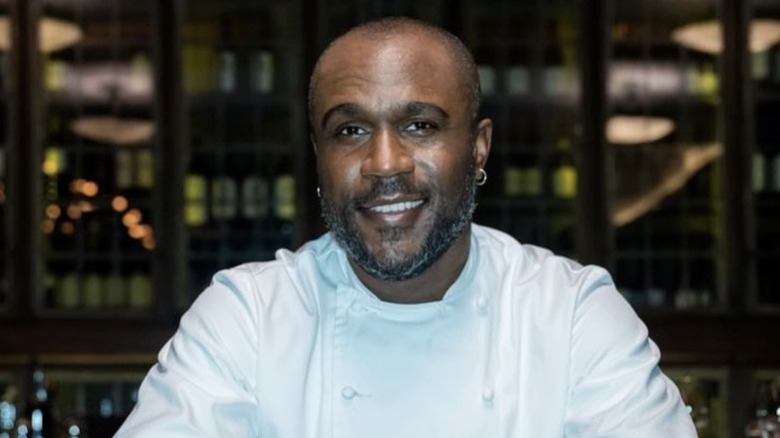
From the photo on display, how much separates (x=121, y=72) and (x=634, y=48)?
77.7 inches

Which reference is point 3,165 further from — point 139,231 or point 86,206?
point 139,231

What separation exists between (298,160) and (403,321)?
14.3ft

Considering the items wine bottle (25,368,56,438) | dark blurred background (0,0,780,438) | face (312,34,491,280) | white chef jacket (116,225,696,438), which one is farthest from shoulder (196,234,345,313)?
dark blurred background (0,0,780,438)

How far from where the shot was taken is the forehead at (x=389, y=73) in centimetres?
134

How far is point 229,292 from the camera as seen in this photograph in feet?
4.76

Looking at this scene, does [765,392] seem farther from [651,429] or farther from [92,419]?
[651,429]

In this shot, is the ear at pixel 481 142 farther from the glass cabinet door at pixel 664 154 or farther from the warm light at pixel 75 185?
the warm light at pixel 75 185

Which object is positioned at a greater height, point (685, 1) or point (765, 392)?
point (685, 1)

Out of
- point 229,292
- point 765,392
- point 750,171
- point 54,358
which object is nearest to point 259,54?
point 54,358

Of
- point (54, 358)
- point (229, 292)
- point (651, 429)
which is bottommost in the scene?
point (54, 358)

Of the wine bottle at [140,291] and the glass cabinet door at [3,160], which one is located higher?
the glass cabinet door at [3,160]

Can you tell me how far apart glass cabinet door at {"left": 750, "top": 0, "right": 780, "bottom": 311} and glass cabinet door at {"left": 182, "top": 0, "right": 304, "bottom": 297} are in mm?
1784

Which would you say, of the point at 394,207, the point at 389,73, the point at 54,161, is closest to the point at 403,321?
the point at 394,207

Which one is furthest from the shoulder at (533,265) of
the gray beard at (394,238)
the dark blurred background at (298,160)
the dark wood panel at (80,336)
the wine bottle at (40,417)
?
the dark wood panel at (80,336)
